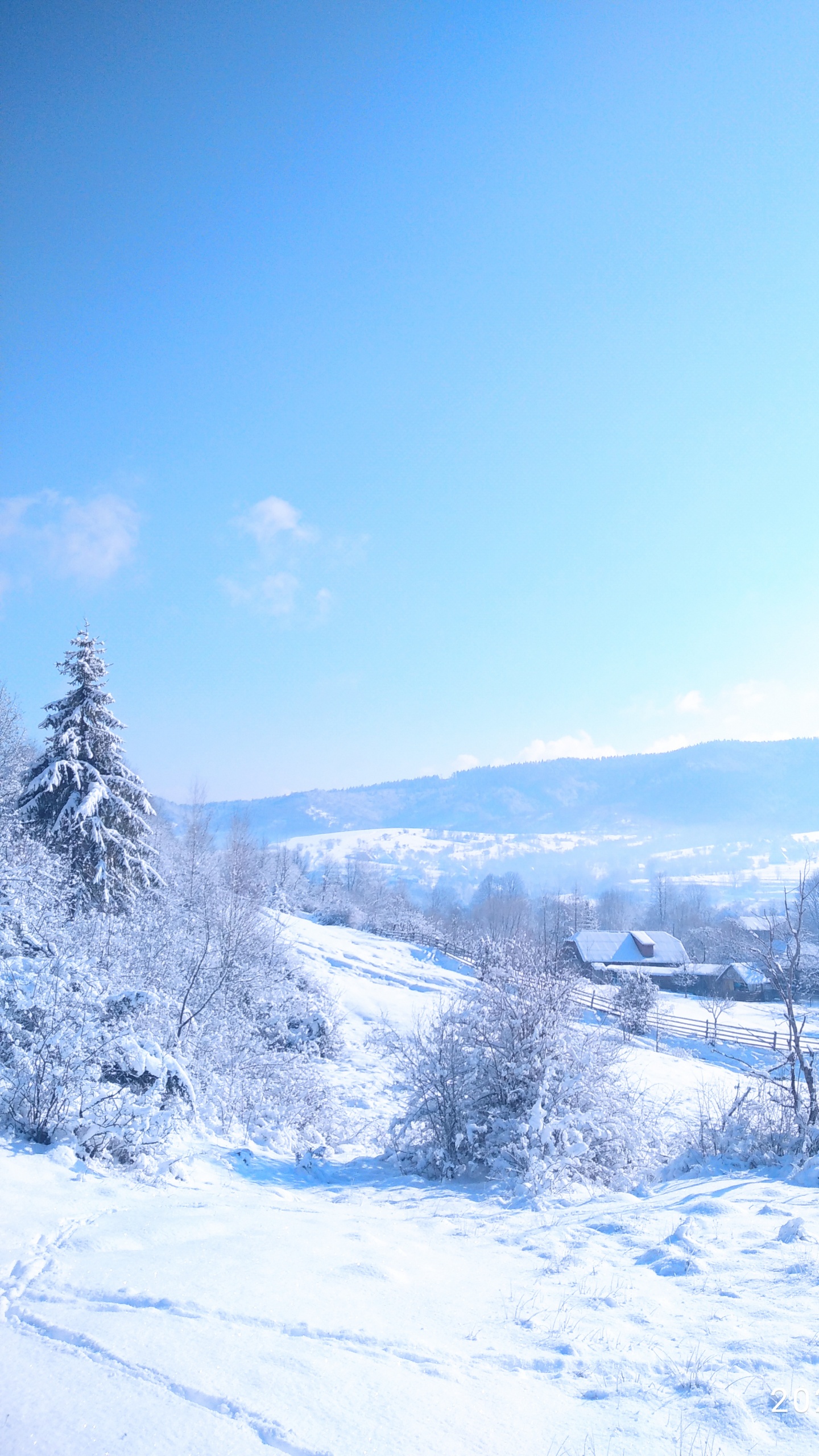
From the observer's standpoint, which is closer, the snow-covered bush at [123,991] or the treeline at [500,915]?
the snow-covered bush at [123,991]

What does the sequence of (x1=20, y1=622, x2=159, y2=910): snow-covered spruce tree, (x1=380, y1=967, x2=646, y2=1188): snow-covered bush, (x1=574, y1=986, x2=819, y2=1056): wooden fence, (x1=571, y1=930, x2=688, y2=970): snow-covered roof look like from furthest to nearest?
(x1=571, y1=930, x2=688, y2=970): snow-covered roof, (x1=574, y1=986, x2=819, y2=1056): wooden fence, (x1=20, y1=622, x2=159, y2=910): snow-covered spruce tree, (x1=380, y1=967, x2=646, y2=1188): snow-covered bush

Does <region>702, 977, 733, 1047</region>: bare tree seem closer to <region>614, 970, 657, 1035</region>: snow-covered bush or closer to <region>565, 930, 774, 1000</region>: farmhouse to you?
<region>565, 930, 774, 1000</region>: farmhouse

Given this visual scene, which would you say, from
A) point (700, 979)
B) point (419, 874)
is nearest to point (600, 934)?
point (700, 979)

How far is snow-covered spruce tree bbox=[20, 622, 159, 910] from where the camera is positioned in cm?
2022

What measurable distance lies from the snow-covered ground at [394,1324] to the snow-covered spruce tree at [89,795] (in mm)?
13473

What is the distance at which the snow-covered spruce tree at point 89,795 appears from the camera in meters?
20.2

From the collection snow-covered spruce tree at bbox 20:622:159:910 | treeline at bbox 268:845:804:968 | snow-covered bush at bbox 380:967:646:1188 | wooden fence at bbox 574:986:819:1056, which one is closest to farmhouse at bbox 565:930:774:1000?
treeline at bbox 268:845:804:968

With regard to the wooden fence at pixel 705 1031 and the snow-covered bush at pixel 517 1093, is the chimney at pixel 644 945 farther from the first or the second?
the snow-covered bush at pixel 517 1093

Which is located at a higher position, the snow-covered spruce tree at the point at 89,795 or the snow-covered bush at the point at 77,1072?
the snow-covered spruce tree at the point at 89,795

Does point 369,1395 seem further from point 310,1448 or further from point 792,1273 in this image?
point 792,1273

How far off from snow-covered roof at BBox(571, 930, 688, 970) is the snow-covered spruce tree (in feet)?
155

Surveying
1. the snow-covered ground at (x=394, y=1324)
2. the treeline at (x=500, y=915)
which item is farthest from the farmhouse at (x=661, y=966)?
the snow-covered ground at (x=394, y=1324)

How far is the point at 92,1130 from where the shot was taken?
8508 millimetres

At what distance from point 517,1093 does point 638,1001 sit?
28252mm
